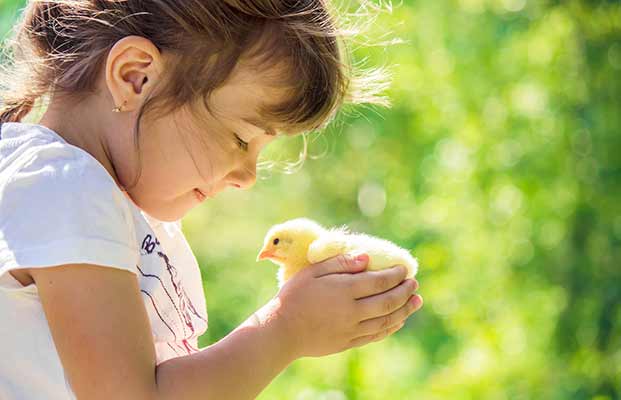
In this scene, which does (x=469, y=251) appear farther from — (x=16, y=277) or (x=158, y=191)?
(x=16, y=277)

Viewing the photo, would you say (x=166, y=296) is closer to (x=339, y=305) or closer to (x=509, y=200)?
(x=339, y=305)

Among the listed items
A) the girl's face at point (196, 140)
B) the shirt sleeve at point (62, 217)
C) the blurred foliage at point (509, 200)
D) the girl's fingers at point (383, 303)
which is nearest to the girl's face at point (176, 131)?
the girl's face at point (196, 140)

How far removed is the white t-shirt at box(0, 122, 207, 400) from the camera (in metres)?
0.86

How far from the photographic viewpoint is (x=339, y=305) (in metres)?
1.01

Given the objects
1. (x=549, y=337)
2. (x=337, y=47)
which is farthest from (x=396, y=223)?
(x=337, y=47)

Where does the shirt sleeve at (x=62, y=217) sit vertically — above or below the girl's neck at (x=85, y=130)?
below

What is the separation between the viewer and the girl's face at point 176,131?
3.30ft

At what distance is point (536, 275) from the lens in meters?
2.76

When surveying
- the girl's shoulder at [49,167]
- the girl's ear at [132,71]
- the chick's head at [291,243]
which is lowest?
the chick's head at [291,243]

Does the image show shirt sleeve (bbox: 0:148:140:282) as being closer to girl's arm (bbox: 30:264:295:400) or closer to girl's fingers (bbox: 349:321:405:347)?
girl's arm (bbox: 30:264:295:400)

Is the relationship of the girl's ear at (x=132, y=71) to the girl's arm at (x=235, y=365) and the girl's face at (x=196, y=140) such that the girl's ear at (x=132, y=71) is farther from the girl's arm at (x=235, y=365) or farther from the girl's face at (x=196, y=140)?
the girl's arm at (x=235, y=365)

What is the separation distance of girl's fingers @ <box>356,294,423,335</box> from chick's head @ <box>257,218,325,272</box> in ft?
0.32

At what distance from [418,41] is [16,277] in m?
2.25

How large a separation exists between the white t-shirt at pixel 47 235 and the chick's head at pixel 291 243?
0.52 feet
